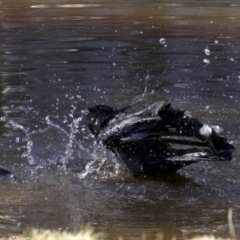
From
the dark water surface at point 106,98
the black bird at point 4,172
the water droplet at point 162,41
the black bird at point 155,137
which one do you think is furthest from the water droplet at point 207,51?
the black bird at point 4,172

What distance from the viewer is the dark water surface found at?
5.42m

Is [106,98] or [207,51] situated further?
[207,51]

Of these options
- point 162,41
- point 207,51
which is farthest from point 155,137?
point 162,41

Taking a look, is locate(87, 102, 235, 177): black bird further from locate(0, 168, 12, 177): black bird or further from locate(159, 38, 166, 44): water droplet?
Result: locate(159, 38, 166, 44): water droplet

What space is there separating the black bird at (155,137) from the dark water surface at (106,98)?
181 mm

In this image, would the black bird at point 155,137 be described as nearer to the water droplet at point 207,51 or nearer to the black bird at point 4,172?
the black bird at point 4,172

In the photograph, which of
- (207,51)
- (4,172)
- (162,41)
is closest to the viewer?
(4,172)

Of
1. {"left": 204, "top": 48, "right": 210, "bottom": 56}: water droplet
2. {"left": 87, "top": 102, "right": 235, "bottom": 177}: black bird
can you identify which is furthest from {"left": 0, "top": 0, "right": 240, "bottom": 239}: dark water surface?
{"left": 87, "top": 102, "right": 235, "bottom": 177}: black bird

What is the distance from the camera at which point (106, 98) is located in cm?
867

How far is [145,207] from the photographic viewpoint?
553 centimetres

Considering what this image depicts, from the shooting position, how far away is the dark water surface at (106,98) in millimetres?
5418

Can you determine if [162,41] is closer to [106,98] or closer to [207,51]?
[207,51]

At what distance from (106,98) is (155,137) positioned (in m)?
2.99

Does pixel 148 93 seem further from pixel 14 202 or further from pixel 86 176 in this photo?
pixel 14 202
